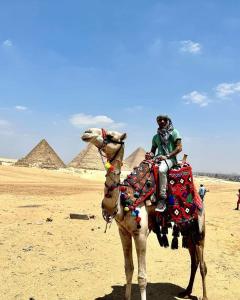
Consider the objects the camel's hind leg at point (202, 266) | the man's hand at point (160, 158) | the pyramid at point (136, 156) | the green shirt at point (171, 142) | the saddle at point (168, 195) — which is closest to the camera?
the saddle at point (168, 195)

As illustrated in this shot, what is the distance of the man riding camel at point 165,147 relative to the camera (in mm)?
6105

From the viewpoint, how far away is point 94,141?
18.4ft

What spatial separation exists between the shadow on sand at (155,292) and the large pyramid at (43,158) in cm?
7049

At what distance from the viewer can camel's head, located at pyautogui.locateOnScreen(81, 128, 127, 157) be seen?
221 inches

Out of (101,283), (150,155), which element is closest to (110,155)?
(150,155)

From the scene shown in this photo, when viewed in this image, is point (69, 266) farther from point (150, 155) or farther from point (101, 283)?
point (150, 155)

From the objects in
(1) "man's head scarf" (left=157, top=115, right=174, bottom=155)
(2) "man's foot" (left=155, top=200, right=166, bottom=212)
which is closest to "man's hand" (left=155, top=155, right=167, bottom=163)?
(1) "man's head scarf" (left=157, top=115, right=174, bottom=155)

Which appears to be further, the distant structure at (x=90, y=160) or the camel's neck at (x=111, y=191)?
the distant structure at (x=90, y=160)

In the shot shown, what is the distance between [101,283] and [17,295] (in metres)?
1.60

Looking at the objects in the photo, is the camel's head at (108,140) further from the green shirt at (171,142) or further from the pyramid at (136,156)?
the pyramid at (136,156)

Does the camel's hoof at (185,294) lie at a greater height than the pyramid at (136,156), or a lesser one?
lesser

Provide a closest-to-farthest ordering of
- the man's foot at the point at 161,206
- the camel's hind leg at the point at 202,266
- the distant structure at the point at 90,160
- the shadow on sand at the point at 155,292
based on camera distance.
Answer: the man's foot at the point at 161,206, the camel's hind leg at the point at 202,266, the shadow on sand at the point at 155,292, the distant structure at the point at 90,160

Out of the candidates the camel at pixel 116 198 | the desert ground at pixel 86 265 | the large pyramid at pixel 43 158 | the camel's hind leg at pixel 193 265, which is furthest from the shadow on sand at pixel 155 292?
the large pyramid at pixel 43 158

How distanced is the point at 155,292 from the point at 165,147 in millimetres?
2823
